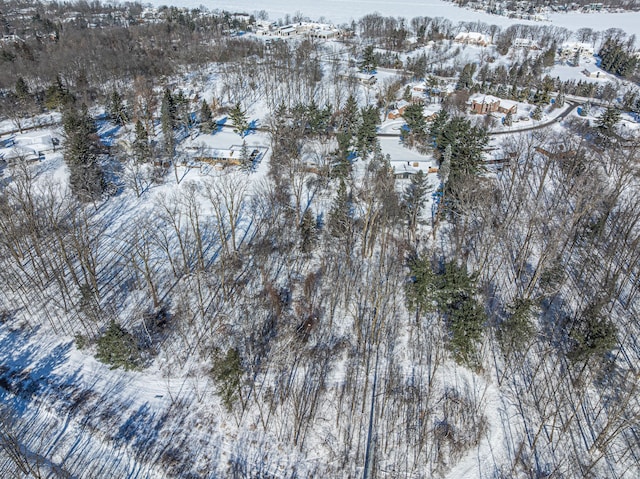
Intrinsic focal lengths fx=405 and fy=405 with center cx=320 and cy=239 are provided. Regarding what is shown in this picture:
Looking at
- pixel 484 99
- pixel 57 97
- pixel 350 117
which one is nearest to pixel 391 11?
pixel 484 99

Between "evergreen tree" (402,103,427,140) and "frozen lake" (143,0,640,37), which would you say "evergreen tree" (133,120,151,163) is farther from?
"frozen lake" (143,0,640,37)

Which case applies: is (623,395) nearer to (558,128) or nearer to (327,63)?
(558,128)

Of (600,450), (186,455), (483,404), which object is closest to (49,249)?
(186,455)

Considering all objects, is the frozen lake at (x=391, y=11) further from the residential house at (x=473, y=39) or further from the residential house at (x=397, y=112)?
the residential house at (x=397, y=112)

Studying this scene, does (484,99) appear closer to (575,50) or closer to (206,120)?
(206,120)

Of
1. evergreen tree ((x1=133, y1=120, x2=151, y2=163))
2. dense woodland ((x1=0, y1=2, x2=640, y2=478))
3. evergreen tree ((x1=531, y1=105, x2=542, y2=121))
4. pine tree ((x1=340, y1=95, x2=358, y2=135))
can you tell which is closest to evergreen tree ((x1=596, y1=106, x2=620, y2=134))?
dense woodland ((x1=0, y1=2, x2=640, y2=478))

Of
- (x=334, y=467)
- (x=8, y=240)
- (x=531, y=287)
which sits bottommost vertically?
(x=334, y=467)
